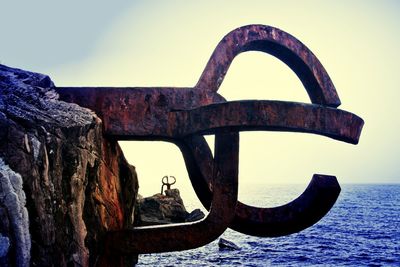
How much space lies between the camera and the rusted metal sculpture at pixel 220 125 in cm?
259

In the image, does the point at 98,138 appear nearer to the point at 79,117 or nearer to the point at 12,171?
the point at 79,117

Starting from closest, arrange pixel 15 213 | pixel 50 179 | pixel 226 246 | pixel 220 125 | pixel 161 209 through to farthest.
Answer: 1. pixel 15 213
2. pixel 50 179
3. pixel 220 125
4. pixel 226 246
5. pixel 161 209

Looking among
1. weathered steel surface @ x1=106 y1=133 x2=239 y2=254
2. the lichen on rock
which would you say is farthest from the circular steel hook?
the lichen on rock

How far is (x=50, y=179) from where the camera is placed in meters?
1.99

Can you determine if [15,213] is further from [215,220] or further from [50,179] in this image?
[215,220]

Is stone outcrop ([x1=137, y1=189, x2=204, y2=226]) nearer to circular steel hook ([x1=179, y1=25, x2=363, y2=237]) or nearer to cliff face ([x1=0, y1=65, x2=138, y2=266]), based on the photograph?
circular steel hook ([x1=179, y1=25, x2=363, y2=237])

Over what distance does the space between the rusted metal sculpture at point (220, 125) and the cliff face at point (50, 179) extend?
0.87ft

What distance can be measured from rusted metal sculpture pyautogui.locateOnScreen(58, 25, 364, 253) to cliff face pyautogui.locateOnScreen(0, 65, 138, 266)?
0.26m

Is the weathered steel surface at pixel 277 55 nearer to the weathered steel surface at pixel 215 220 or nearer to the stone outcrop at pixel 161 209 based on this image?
the weathered steel surface at pixel 215 220

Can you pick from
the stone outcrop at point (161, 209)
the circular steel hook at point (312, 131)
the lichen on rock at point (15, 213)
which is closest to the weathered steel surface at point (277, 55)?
the circular steel hook at point (312, 131)

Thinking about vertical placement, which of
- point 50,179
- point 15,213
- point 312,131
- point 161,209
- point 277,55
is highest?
point 277,55

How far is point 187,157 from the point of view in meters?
3.21

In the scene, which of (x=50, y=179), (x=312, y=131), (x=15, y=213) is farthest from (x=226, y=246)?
(x=15, y=213)

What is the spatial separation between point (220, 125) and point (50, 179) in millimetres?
1129
